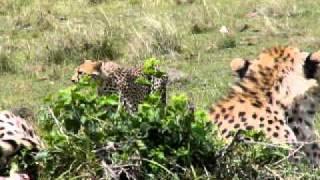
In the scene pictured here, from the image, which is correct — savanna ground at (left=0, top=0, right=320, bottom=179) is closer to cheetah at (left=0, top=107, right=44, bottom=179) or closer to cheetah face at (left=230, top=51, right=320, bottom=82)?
cheetah face at (left=230, top=51, right=320, bottom=82)

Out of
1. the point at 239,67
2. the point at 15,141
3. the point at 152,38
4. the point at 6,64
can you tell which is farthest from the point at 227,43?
the point at 15,141

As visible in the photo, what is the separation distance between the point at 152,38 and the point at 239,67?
6.43m

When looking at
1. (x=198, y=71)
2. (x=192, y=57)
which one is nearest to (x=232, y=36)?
(x=192, y=57)

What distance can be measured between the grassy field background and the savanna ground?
0.04 feet

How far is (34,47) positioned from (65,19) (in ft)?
7.96

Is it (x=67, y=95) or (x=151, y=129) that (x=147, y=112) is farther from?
(x=67, y=95)

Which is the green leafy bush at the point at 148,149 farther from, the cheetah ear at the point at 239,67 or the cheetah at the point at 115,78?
the cheetah at the point at 115,78

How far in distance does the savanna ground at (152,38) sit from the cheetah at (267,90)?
2.97 meters

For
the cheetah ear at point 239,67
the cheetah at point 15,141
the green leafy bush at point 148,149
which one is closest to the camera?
the green leafy bush at point 148,149

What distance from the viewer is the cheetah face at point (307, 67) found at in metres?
5.91

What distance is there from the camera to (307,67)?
5988 mm

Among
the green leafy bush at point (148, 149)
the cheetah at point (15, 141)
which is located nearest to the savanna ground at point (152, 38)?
the cheetah at point (15, 141)

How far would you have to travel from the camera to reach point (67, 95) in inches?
168

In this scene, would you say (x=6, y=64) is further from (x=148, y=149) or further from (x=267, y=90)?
(x=148, y=149)
